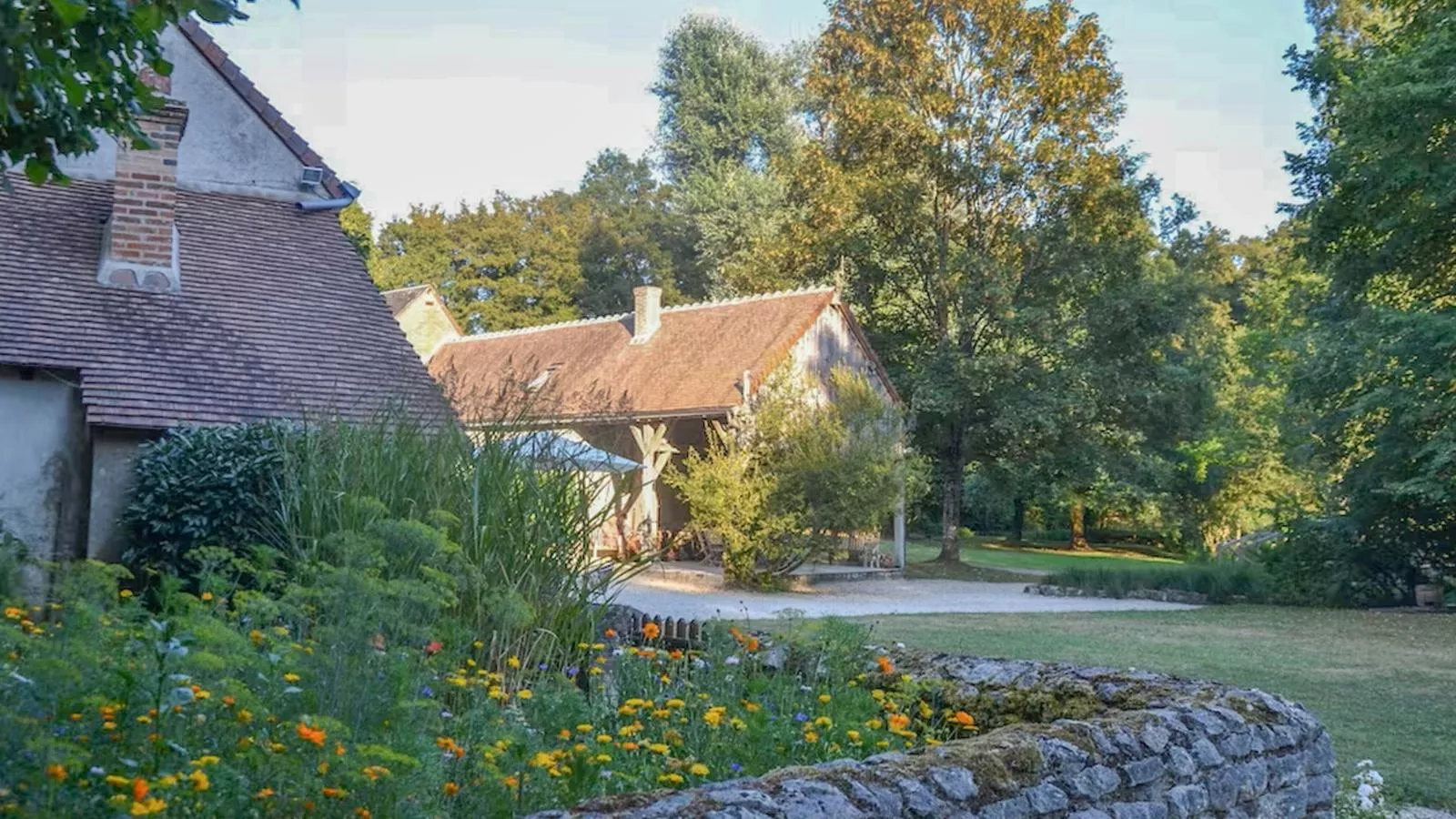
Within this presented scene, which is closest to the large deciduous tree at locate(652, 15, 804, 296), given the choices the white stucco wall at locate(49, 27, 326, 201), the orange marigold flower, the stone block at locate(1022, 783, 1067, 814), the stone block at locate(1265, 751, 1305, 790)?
the white stucco wall at locate(49, 27, 326, 201)

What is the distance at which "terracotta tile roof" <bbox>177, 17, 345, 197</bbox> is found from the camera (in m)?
14.7

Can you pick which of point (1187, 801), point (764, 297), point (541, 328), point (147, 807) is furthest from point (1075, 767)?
point (541, 328)

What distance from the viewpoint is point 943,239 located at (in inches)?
1144

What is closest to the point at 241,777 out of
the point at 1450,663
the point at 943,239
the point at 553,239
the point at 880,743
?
the point at 880,743

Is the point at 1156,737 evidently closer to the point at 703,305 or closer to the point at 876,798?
the point at 876,798

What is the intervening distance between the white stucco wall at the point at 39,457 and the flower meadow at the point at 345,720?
20.7 ft

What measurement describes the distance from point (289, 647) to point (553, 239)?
140 feet

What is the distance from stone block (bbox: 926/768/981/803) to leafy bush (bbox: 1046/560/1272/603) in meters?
20.1

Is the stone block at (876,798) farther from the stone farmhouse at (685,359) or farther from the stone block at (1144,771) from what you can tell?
the stone farmhouse at (685,359)

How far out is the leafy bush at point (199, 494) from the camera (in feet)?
33.0

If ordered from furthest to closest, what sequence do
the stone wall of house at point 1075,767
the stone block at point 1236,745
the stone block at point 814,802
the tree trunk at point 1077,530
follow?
1. the tree trunk at point 1077,530
2. the stone block at point 1236,745
3. the stone wall of house at point 1075,767
4. the stone block at point 814,802

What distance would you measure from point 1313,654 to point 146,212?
42.6ft

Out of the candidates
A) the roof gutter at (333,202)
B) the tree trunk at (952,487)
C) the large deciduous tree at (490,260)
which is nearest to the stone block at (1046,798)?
the roof gutter at (333,202)

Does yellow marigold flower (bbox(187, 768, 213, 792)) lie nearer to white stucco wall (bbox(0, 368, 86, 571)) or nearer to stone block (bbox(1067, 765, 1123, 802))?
stone block (bbox(1067, 765, 1123, 802))
